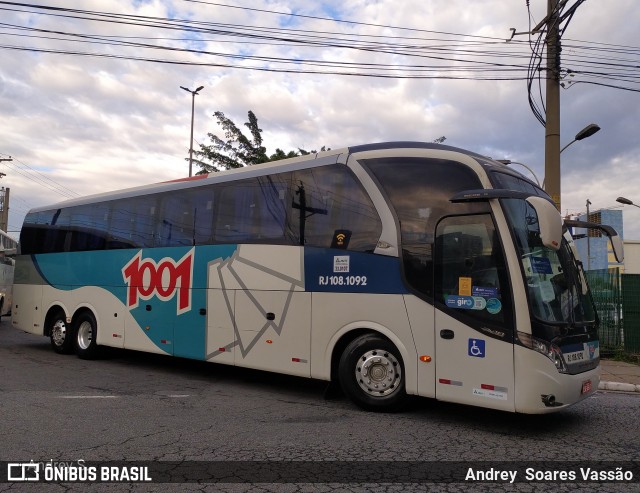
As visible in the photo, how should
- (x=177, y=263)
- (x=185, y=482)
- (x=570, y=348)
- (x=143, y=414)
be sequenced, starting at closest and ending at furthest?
(x=185, y=482) < (x=570, y=348) < (x=143, y=414) < (x=177, y=263)

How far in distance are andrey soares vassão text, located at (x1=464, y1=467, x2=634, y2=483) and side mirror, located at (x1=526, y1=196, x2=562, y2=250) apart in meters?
1.97

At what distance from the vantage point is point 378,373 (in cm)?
648

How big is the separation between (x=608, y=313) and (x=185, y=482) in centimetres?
1054

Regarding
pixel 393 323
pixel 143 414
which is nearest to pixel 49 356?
pixel 143 414

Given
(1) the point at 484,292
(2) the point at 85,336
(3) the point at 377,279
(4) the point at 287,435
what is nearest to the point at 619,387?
(1) the point at 484,292

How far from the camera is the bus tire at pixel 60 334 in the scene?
1157cm

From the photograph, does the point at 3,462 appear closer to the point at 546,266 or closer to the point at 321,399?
the point at 321,399

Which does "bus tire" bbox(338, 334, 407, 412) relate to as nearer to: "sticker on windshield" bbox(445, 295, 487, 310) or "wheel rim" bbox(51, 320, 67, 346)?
"sticker on windshield" bbox(445, 295, 487, 310)

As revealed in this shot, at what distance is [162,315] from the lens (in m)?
9.38

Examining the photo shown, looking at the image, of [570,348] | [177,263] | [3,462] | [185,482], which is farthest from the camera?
[177,263]

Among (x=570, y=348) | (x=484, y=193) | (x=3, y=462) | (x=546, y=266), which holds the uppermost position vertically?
(x=484, y=193)

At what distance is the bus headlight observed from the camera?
5.36 m

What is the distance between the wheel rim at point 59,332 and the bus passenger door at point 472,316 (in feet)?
30.0

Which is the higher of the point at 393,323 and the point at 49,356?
the point at 393,323
